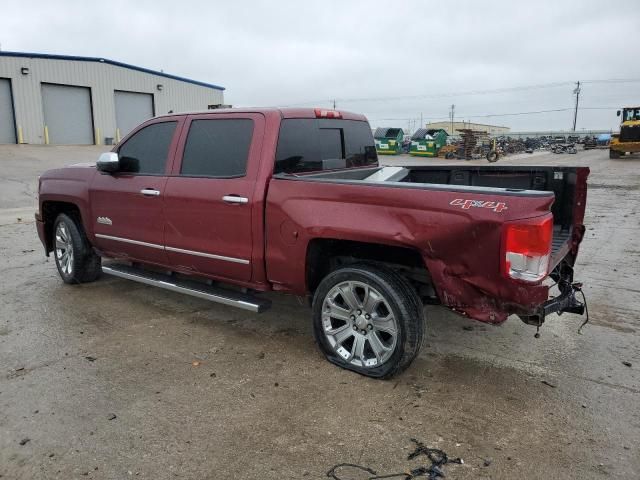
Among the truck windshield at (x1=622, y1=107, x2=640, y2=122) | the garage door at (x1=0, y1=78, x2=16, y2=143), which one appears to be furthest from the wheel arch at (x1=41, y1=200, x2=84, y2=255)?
the truck windshield at (x1=622, y1=107, x2=640, y2=122)

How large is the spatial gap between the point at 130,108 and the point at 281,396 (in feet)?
109

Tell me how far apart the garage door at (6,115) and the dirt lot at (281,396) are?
26.6m

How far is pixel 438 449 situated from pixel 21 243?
25.0ft

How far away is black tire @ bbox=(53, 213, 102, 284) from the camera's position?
5648 mm

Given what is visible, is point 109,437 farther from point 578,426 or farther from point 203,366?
point 578,426

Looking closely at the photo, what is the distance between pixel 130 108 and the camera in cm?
3297

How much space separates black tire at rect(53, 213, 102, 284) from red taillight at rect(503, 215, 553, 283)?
4.56m

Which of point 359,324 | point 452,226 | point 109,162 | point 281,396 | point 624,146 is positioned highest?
point 109,162

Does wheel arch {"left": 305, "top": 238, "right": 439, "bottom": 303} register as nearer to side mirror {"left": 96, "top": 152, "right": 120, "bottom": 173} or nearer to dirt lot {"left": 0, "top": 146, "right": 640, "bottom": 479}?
dirt lot {"left": 0, "top": 146, "right": 640, "bottom": 479}

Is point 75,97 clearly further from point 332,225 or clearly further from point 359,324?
point 359,324

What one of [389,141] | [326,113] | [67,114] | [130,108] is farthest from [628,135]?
[67,114]

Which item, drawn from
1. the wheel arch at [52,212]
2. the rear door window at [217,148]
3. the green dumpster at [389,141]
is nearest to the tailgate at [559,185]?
the rear door window at [217,148]

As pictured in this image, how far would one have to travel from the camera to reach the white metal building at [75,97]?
27.1 metres

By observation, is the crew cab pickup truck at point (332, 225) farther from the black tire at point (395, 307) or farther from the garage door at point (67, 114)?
the garage door at point (67, 114)
